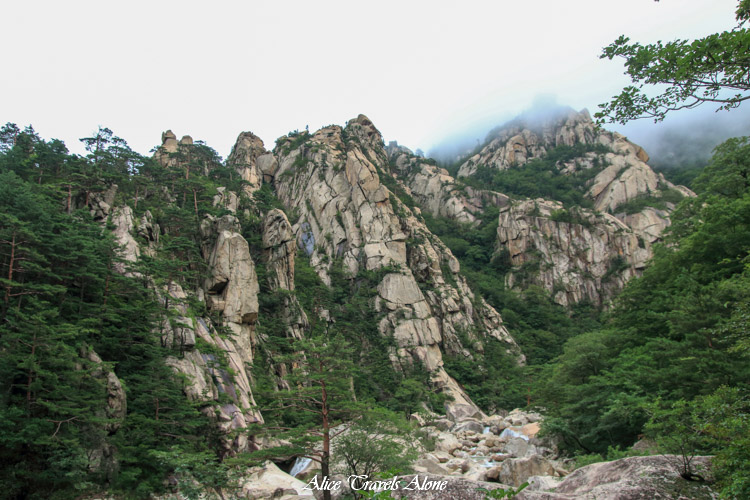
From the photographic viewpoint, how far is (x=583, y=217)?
6594 centimetres

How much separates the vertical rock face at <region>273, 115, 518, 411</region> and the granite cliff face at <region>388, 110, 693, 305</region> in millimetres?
16101

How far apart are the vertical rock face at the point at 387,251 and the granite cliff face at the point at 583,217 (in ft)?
52.8

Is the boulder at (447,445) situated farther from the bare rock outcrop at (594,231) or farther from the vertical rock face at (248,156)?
the vertical rock face at (248,156)

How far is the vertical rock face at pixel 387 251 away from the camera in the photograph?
43875mm

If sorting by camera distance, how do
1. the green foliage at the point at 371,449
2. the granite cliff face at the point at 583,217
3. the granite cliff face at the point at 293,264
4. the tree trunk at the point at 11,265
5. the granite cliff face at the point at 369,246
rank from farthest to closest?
the granite cliff face at the point at 583,217, the granite cliff face at the point at 369,246, the granite cliff face at the point at 293,264, the tree trunk at the point at 11,265, the green foliage at the point at 371,449

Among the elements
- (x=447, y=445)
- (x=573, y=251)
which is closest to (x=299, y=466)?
(x=447, y=445)

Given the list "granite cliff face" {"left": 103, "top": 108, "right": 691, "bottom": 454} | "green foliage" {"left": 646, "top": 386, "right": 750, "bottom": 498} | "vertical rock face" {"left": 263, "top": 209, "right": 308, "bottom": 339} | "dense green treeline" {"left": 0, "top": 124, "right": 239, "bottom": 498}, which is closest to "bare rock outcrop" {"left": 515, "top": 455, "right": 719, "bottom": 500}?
"green foliage" {"left": 646, "top": 386, "right": 750, "bottom": 498}

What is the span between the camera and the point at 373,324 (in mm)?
43719

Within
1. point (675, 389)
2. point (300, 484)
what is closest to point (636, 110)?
point (675, 389)

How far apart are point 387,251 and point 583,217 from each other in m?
38.3

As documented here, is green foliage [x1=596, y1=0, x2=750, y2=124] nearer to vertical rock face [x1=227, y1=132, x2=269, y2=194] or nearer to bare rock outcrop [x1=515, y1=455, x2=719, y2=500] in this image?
bare rock outcrop [x1=515, y1=455, x2=719, y2=500]

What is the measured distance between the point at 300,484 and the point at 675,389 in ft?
44.1

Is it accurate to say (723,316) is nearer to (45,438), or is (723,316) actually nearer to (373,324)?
(45,438)

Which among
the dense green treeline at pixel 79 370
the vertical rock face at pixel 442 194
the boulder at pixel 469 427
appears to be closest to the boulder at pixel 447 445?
the boulder at pixel 469 427
